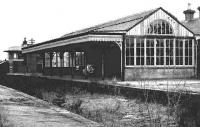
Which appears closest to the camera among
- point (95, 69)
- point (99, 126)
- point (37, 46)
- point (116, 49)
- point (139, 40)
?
point (99, 126)

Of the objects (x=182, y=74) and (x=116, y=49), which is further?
(x=116, y=49)

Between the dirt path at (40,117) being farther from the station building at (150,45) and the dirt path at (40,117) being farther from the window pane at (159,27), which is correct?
the window pane at (159,27)

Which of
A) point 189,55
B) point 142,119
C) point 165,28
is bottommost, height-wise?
point 142,119

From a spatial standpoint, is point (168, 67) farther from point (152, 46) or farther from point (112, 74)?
point (112, 74)

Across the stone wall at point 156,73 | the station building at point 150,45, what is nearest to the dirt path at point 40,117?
the station building at point 150,45

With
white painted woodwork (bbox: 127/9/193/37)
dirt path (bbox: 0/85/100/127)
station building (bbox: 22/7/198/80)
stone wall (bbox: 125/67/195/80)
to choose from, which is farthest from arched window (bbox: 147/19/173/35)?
dirt path (bbox: 0/85/100/127)

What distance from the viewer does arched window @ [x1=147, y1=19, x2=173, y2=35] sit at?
20266 mm

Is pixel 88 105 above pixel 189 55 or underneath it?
underneath

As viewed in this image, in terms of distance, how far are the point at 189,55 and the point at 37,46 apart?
1154 centimetres

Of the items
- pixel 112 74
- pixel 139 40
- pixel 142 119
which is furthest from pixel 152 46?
pixel 142 119

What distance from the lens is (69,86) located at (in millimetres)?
18594

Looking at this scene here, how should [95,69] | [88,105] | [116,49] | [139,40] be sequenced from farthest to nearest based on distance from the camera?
[95,69] < [116,49] < [139,40] < [88,105]

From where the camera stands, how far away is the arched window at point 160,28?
20.3m

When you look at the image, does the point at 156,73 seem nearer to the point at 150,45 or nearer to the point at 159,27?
the point at 150,45
